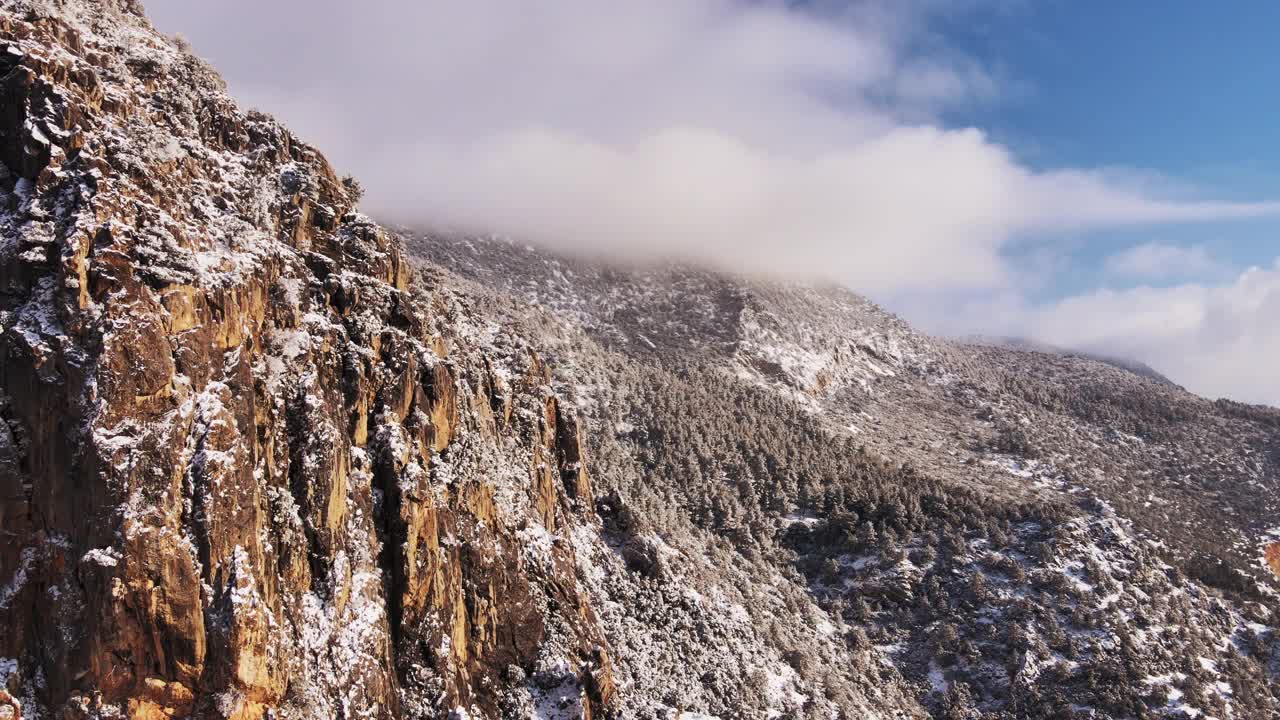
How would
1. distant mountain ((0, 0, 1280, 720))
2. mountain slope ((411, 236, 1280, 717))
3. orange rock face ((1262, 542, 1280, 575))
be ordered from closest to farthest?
distant mountain ((0, 0, 1280, 720)) < mountain slope ((411, 236, 1280, 717)) < orange rock face ((1262, 542, 1280, 575))

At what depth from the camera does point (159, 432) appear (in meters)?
28.5

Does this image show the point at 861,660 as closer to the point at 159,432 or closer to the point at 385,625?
the point at 385,625

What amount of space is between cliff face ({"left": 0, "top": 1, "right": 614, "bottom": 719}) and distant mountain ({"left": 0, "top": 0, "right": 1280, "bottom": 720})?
140 mm

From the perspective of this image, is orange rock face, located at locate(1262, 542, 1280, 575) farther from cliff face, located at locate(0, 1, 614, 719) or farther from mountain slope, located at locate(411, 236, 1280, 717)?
cliff face, located at locate(0, 1, 614, 719)

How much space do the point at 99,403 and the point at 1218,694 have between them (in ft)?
310

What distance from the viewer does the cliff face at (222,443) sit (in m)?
27.3

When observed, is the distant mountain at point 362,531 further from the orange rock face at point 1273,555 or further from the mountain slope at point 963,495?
the orange rock face at point 1273,555

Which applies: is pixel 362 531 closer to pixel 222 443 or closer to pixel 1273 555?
pixel 222 443

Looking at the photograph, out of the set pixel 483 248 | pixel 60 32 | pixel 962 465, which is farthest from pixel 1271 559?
pixel 483 248

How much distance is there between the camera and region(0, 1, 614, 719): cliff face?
2728 cm

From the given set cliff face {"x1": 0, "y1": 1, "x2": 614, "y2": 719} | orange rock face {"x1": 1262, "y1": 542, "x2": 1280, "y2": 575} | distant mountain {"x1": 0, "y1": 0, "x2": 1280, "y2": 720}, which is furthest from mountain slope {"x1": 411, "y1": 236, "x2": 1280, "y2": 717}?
cliff face {"x1": 0, "y1": 1, "x2": 614, "y2": 719}

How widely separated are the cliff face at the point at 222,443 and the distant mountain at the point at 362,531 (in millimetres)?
140

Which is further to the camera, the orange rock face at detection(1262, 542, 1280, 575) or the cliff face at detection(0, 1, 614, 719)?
the orange rock face at detection(1262, 542, 1280, 575)

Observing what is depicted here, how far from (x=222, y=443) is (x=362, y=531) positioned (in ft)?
28.5
